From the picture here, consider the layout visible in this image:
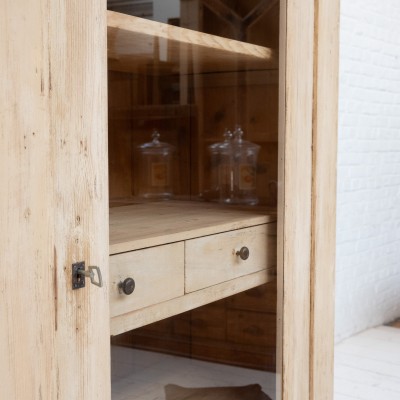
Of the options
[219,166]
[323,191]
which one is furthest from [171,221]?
[323,191]

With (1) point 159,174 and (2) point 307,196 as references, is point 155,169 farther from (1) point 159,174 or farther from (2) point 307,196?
(2) point 307,196

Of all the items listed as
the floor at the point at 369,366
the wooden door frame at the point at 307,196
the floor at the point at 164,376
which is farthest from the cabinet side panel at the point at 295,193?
the floor at the point at 369,366

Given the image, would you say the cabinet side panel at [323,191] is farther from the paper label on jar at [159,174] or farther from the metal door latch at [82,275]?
the metal door latch at [82,275]

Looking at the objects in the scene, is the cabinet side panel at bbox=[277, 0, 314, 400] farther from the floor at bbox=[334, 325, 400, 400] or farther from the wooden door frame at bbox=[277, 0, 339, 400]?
the floor at bbox=[334, 325, 400, 400]

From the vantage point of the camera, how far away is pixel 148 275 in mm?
1098

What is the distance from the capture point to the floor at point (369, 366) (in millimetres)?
2576

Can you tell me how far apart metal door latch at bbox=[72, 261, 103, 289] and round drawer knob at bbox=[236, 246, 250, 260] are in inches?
18.2

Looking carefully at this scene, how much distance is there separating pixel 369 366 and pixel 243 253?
1.73m

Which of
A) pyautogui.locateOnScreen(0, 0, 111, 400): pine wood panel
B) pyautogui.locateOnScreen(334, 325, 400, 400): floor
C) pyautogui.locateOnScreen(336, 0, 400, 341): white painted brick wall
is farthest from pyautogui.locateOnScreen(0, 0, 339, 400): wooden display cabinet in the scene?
pyautogui.locateOnScreen(336, 0, 400, 341): white painted brick wall

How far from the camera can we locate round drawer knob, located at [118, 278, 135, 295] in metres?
1.02

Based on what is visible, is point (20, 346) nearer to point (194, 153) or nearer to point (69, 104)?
point (69, 104)

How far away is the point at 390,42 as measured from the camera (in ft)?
11.3

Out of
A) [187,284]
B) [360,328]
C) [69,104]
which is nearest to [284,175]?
[187,284]

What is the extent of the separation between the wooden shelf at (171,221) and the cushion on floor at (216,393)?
25 cm
